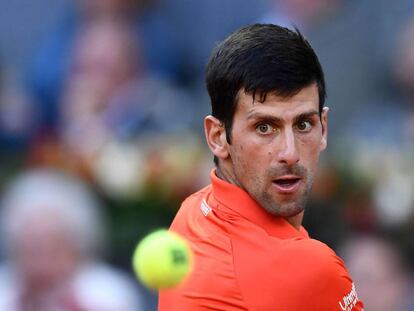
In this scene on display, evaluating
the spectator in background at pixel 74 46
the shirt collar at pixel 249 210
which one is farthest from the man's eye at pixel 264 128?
the spectator in background at pixel 74 46

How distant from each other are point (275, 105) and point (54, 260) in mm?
2506

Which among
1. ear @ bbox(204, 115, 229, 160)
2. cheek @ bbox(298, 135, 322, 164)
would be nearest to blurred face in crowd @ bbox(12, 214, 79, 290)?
ear @ bbox(204, 115, 229, 160)

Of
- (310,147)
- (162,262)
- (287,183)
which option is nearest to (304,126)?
(310,147)

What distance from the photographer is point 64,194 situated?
19.1ft

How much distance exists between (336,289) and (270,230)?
0.95ft

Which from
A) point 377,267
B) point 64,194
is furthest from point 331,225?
point 64,194

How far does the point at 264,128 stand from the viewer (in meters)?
3.38

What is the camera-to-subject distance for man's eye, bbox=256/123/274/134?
3.38m

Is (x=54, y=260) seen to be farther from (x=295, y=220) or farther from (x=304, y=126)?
(x=304, y=126)

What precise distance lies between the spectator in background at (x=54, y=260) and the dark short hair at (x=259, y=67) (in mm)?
2273

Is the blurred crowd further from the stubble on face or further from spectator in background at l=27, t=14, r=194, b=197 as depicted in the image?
the stubble on face

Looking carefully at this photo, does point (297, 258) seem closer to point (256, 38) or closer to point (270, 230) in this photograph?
point (270, 230)

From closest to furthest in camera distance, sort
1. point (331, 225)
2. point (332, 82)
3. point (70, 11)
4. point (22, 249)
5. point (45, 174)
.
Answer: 1. point (22, 249)
2. point (331, 225)
3. point (45, 174)
4. point (332, 82)
5. point (70, 11)

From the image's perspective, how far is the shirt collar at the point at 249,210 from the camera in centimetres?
342
